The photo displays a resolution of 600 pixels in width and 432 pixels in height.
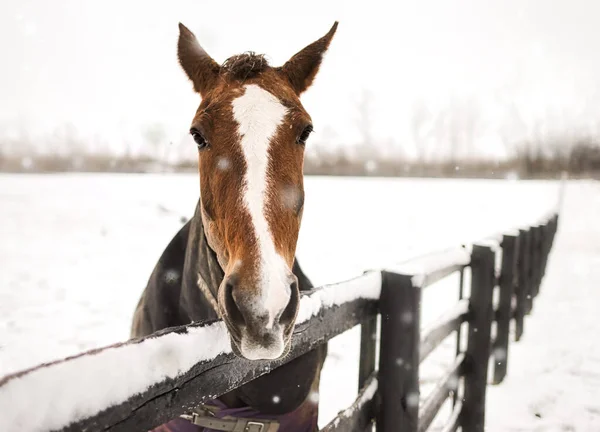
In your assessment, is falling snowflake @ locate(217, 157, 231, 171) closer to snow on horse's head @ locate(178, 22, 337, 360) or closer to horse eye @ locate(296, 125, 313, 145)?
snow on horse's head @ locate(178, 22, 337, 360)

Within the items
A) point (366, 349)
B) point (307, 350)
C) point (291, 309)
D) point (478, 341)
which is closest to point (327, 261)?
point (478, 341)

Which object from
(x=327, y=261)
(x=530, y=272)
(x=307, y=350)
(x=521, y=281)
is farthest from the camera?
(x=327, y=261)

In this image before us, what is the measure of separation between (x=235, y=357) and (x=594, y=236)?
22939 mm

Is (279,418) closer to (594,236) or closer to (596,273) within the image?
(596,273)

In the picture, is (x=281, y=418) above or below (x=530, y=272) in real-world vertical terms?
above

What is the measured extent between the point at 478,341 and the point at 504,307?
160cm

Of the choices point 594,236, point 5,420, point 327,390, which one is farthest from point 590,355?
point 594,236

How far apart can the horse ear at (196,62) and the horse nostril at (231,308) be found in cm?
131

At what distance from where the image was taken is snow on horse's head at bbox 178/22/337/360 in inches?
46.9

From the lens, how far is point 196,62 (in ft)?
7.54

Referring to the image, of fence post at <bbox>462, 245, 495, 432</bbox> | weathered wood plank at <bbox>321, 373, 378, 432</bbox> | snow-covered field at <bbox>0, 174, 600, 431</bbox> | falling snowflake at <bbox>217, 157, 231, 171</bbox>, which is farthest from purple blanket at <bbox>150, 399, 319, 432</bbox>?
snow-covered field at <bbox>0, 174, 600, 431</bbox>

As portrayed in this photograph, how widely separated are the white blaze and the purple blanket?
3.19 feet

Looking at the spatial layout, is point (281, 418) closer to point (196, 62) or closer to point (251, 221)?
point (251, 221)

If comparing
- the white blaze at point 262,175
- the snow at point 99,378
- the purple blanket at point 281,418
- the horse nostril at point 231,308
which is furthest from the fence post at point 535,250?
the snow at point 99,378
